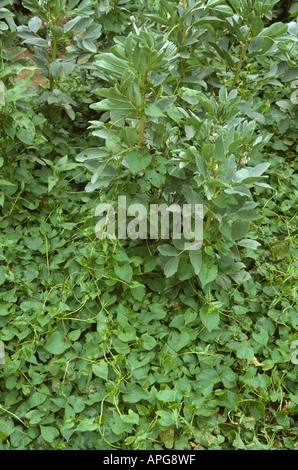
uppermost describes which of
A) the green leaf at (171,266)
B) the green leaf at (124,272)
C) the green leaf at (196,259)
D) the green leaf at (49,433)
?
the green leaf at (196,259)

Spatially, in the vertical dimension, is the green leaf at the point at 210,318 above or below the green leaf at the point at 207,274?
below

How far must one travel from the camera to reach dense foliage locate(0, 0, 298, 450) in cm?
169

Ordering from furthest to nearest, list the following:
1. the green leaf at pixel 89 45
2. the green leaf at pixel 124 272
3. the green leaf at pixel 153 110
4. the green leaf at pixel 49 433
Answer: the green leaf at pixel 89 45 → the green leaf at pixel 124 272 → the green leaf at pixel 153 110 → the green leaf at pixel 49 433

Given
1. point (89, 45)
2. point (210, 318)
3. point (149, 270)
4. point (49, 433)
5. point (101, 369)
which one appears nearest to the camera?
point (49, 433)

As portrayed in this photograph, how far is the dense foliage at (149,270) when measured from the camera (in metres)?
1.69

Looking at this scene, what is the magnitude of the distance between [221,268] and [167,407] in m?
0.61

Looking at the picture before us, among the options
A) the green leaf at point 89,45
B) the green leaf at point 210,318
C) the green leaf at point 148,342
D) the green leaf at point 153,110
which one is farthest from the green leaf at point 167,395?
the green leaf at point 89,45

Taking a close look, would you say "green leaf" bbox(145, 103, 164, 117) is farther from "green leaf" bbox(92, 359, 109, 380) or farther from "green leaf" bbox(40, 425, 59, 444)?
"green leaf" bbox(40, 425, 59, 444)

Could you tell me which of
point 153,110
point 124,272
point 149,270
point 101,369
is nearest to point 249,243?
point 149,270

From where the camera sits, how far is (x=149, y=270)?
201cm

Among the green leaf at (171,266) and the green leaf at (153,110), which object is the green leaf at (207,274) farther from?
the green leaf at (153,110)

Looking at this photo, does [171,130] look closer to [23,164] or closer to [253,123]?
[253,123]

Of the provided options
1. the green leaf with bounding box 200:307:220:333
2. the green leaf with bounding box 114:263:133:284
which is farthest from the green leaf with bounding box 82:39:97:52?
the green leaf with bounding box 200:307:220:333

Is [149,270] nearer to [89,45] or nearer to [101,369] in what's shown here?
[101,369]
